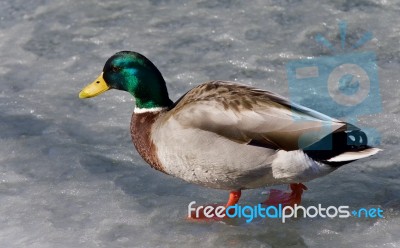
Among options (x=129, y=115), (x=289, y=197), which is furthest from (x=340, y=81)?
(x=289, y=197)

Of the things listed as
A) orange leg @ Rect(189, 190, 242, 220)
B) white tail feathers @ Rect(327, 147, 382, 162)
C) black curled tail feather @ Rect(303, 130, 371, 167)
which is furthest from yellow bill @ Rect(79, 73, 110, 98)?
white tail feathers @ Rect(327, 147, 382, 162)

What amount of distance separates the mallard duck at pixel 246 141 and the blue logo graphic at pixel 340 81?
4.00 ft

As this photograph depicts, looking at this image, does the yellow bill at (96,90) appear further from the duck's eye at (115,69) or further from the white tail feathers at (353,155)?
the white tail feathers at (353,155)

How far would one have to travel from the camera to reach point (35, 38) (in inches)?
281

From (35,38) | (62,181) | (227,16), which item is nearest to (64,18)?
(35,38)

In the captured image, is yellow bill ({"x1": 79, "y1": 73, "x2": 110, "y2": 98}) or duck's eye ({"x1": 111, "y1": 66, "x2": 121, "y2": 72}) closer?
duck's eye ({"x1": 111, "y1": 66, "x2": 121, "y2": 72})

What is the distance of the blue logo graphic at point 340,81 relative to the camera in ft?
19.4

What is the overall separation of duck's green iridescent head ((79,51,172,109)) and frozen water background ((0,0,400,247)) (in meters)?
0.52

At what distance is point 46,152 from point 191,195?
110 cm

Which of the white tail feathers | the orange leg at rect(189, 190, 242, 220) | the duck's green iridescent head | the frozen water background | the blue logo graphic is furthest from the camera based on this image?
the blue logo graphic

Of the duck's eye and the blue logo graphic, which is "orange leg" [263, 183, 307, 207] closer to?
the blue logo graphic

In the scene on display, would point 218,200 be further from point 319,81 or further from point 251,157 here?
point 319,81

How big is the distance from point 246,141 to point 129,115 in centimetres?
177

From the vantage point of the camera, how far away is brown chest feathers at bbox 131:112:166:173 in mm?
4699
